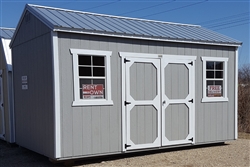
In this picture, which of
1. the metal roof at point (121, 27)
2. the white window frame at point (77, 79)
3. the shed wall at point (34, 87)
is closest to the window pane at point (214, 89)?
the metal roof at point (121, 27)

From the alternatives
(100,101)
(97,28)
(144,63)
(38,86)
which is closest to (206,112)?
(144,63)

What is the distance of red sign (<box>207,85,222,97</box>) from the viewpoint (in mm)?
8367

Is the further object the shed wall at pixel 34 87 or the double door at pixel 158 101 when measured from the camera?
the double door at pixel 158 101

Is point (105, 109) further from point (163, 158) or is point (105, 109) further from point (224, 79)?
point (224, 79)

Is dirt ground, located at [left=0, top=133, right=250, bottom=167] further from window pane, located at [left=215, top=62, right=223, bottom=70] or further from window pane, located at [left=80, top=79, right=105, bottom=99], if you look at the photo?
window pane, located at [left=215, top=62, right=223, bottom=70]

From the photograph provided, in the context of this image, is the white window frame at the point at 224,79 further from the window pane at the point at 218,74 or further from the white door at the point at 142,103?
the white door at the point at 142,103

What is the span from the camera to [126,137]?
7.09 meters

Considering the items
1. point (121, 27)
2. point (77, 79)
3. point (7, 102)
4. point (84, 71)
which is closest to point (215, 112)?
point (121, 27)

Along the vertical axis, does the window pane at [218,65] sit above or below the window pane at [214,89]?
above

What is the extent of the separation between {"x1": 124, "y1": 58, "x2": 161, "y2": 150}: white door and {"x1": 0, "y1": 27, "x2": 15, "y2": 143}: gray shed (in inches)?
144

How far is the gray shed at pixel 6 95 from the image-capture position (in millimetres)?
8953

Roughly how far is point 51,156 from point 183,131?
10.8ft

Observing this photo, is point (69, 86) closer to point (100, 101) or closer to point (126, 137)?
point (100, 101)

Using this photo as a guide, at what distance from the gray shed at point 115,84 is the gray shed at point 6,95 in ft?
1.53
